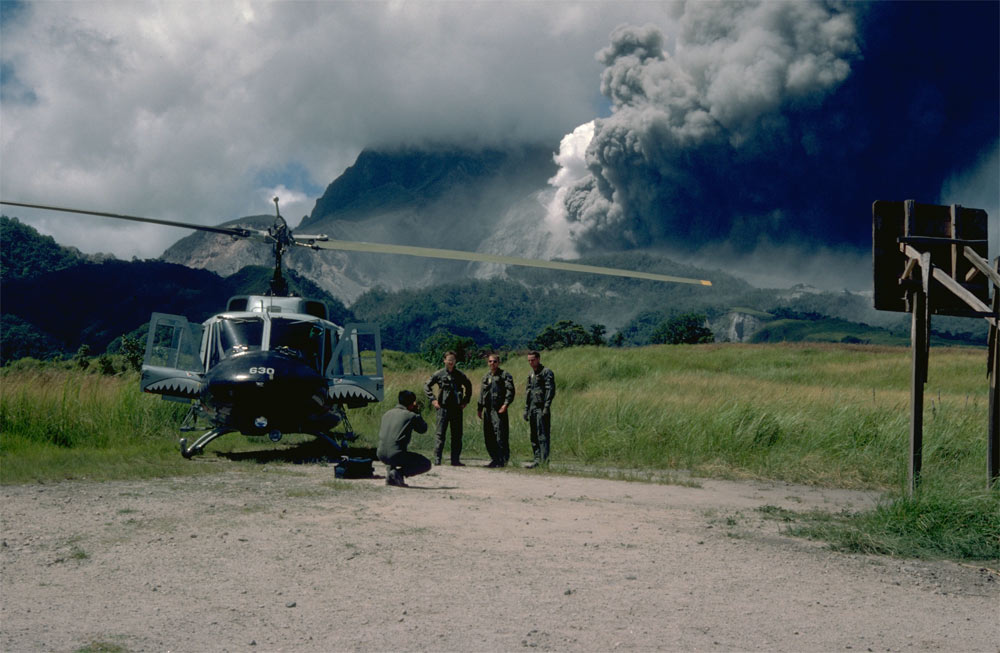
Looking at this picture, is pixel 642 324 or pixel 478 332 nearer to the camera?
pixel 478 332

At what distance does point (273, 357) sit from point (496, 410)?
3179 mm

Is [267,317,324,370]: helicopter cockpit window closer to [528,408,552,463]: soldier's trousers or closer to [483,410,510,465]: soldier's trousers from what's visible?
[483,410,510,465]: soldier's trousers

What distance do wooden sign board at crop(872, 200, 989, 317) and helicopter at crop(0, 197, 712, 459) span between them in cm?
273

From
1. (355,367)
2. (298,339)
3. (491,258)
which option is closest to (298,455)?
(355,367)

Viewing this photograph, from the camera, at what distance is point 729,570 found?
19.4ft

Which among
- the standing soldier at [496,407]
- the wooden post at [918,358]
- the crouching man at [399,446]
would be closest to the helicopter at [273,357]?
the standing soldier at [496,407]

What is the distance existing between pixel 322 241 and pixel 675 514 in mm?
7137

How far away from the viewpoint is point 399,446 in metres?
9.75

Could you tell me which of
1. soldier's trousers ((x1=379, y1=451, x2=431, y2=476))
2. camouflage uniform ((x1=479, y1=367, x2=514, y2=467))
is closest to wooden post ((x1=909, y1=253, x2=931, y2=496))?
soldier's trousers ((x1=379, y1=451, x2=431, y2=476))

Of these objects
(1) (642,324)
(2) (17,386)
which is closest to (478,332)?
(1) (642,324)

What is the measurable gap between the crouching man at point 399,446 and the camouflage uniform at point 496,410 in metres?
2.12

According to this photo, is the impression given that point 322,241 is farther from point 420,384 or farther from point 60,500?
point 420,384

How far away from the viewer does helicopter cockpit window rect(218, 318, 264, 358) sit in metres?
11.9

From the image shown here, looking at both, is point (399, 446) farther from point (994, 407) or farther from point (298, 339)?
point (994, 407)
